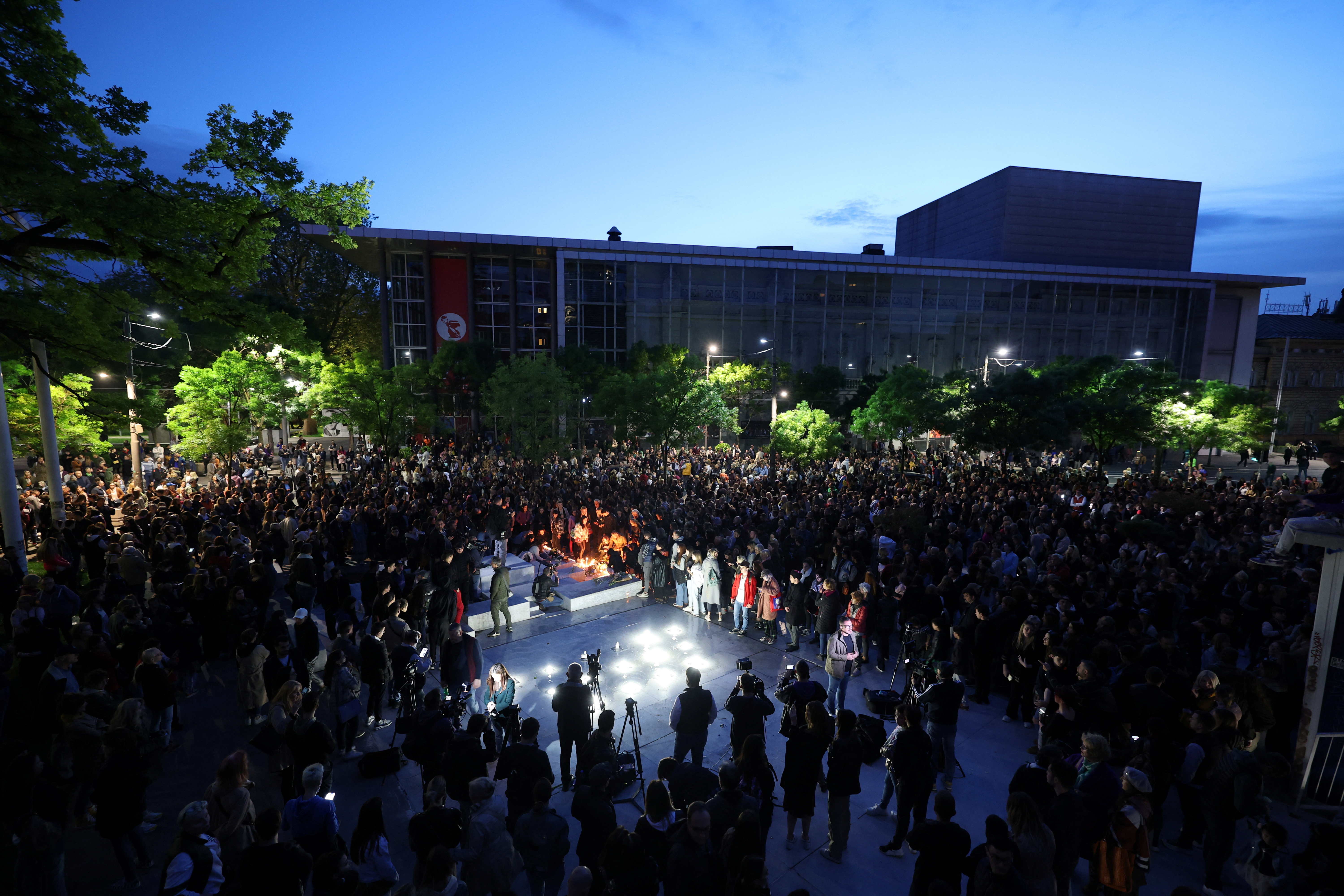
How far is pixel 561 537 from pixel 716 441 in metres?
24.8

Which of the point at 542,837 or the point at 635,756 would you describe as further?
the point at 635,756

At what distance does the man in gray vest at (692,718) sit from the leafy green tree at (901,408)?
81.3ft

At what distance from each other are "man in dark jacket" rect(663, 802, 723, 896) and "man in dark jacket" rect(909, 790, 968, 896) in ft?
4.41

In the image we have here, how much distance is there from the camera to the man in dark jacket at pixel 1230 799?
484 centimetres

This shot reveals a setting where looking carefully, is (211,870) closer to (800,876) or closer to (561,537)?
(800,876)

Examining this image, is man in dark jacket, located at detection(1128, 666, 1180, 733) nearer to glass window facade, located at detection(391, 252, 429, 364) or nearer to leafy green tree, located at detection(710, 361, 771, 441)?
leafy green tree, located at detection(710, 361, 771, 441)

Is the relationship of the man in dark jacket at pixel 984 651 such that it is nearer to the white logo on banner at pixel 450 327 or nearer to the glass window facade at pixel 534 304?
the glass window facade at pixel 534 304

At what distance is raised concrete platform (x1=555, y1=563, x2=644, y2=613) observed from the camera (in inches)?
485

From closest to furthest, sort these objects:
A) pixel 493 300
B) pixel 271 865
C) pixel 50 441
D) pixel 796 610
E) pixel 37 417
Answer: pixel 271 865 < pixel 796 610 < pixel 50 441 < pixel 37 417 < pixel 493 300

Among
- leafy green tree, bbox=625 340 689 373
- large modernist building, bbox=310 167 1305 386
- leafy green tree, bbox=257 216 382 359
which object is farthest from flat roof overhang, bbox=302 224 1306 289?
leafy green tree, bbox=625 340 689 373

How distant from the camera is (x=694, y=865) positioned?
4.02m

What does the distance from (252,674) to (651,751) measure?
4711 mm

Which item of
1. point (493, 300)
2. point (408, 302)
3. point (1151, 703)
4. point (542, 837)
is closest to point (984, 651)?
point (1151, 703)

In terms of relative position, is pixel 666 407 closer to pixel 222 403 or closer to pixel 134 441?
pixel 222 403
